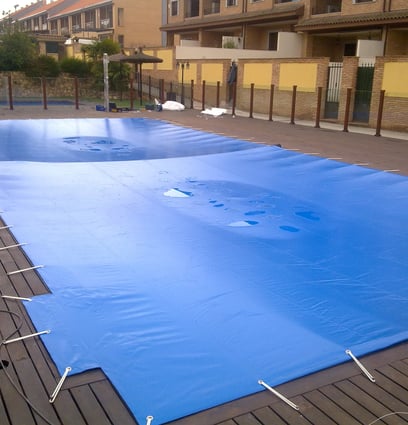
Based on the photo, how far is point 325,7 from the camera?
24875 mm

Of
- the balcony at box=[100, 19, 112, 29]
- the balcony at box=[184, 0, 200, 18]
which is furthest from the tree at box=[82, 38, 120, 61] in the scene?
the balcony at box=[100, 19, 112, 29]

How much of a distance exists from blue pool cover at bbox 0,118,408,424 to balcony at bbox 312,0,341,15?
60.4 ft

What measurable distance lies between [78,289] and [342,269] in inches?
88.8

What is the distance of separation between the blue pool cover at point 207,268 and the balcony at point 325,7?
60.4 ft

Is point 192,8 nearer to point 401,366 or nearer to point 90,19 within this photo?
point 90,19

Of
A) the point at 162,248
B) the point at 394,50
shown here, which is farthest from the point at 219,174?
the point at 394,50

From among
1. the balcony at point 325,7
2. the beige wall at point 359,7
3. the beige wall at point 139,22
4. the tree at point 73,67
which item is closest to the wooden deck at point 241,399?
the beige wall at point 359,7

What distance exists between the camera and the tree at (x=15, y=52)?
2711cm

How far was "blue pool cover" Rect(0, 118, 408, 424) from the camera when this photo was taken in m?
2.95

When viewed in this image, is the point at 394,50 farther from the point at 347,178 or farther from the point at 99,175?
the point at 99,175

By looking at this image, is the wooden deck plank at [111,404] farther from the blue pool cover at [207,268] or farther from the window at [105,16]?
the window at [105,16]

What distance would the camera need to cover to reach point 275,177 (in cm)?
798

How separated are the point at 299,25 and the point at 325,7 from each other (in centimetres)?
211

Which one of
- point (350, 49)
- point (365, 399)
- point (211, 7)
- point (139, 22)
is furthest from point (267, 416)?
point (139, 22)
